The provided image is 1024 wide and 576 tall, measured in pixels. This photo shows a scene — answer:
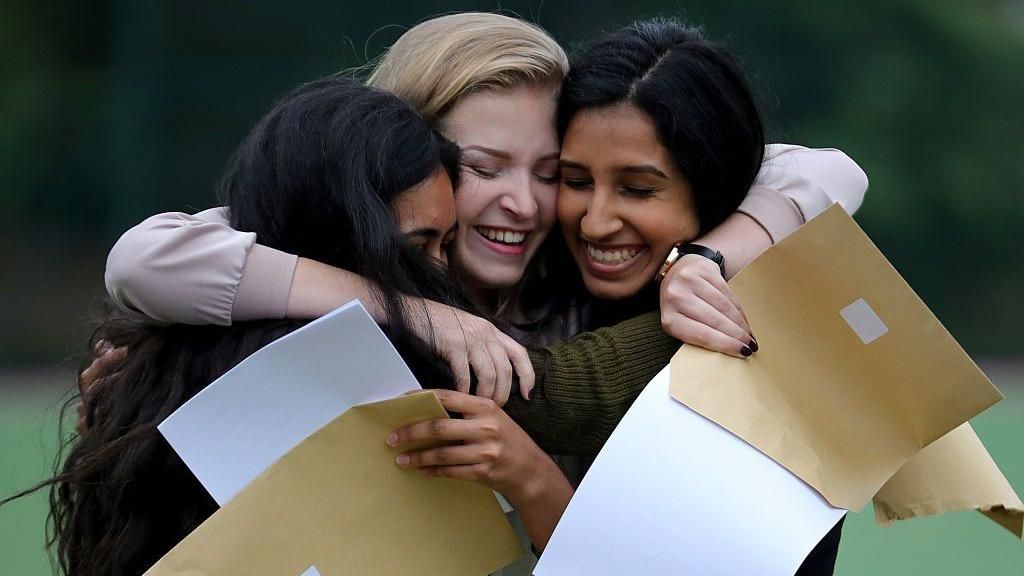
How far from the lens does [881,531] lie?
4.07 m

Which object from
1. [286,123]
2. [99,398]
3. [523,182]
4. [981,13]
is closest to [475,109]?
[523,182]

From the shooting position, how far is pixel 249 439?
1257 mm

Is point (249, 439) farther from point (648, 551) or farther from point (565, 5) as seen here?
point (565, 5)

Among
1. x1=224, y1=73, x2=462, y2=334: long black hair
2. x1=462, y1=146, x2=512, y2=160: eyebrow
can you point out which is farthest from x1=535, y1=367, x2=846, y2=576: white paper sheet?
x1=462, y1=146, x2=512, y2=160: eyebrow

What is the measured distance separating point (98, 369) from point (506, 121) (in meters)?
0.61

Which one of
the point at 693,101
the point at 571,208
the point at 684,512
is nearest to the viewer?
the point at 684,512

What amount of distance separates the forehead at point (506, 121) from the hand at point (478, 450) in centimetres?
51

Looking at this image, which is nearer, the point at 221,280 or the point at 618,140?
the point at 221,280

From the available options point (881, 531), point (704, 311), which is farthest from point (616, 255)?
point (881, 531)

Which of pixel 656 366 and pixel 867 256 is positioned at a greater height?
pixel 867 256

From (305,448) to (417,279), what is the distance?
0.88 ft

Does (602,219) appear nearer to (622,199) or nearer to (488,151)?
(622,199)

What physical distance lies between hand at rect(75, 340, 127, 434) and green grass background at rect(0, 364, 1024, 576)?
70.4 inches

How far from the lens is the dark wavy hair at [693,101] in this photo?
5.42 feet
